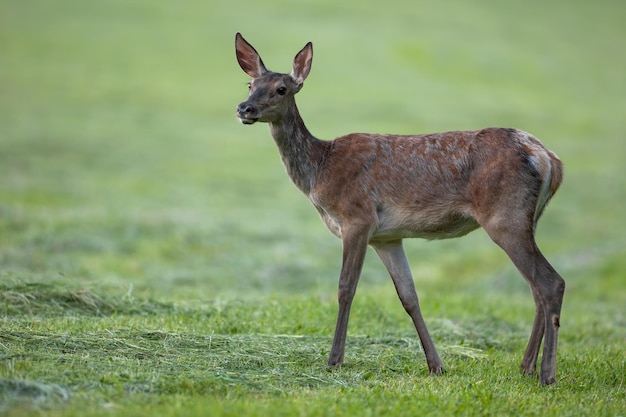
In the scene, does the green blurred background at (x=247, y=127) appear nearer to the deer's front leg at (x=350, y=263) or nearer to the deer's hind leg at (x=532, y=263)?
the deer's front leg at (x=350, y=263)

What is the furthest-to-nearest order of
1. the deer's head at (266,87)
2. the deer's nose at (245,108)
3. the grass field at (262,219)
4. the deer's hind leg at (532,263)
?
1. the deer's head at (266,87)
2. the deer's nose at (245,108)
3. the deer's hind leg at (532,263)
4. the grass field at (262,219)

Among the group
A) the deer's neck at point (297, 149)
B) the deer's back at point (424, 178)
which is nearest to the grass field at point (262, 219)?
the deer's back at point (424, 178)

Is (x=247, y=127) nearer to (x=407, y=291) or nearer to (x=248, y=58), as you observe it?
(x=248, y=58)

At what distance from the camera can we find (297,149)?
10.0m

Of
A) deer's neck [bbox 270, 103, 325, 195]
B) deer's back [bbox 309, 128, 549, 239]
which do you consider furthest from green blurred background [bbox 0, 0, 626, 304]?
deer's back [bbox 309, 128, 549, 239]

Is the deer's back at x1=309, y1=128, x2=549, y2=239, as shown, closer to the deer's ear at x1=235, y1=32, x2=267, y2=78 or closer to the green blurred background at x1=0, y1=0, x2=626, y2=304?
the deer's ear at x1=235, y1=32, x2=267, y2=78

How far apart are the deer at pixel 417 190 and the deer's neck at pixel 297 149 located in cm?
1

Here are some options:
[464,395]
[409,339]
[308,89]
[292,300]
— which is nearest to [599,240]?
[292,300]

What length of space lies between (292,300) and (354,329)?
1924 millimetres

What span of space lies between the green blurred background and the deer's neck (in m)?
3.85

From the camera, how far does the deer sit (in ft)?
28.9

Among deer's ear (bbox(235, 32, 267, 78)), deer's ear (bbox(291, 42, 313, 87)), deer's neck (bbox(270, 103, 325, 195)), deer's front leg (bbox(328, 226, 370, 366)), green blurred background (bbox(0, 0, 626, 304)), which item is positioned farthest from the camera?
green blurred background (bbox(0, 0, 626, 304))

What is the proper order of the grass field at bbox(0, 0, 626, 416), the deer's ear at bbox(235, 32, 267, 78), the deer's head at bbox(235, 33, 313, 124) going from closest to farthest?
the grass field at bbox(0, 0, 626, 416)
the deer's head at bbox(235, 33, 313, 124)
the deer's ear at bbox(235, 32, 267, 78)

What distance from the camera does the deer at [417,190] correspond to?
8820mm
